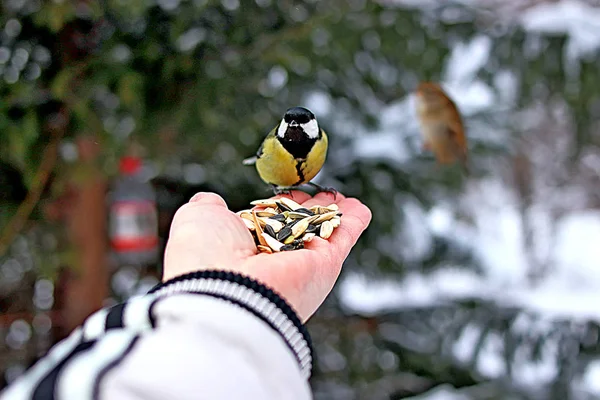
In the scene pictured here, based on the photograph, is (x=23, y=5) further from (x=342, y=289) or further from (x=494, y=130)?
(x=494, y=130)

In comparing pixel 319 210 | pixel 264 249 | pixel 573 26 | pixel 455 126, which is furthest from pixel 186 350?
pixel 573 26

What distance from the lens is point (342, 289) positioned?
7.33 feet

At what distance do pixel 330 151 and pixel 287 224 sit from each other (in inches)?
39.6

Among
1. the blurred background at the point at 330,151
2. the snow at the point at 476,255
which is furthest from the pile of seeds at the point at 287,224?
the snow at the point at 476,255

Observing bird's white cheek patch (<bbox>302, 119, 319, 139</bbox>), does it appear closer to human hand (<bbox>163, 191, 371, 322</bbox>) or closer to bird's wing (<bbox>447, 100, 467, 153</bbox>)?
human hand (<bbox>163, 191, 371, 322</bbox>)

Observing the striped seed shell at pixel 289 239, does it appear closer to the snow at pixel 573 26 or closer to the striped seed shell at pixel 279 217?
the striped seed shell at pixel 279 217

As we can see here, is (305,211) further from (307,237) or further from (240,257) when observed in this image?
(240,257)

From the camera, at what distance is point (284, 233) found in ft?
3.22

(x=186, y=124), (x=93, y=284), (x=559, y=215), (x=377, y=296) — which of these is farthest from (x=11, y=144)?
(x=559, y=215)

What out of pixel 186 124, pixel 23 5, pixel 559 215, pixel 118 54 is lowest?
pixel 559 215

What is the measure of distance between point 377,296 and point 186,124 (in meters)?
1.07

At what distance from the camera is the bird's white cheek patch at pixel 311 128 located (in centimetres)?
118

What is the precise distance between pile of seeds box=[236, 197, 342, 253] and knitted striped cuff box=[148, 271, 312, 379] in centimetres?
29

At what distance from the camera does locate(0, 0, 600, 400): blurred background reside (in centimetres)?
161
